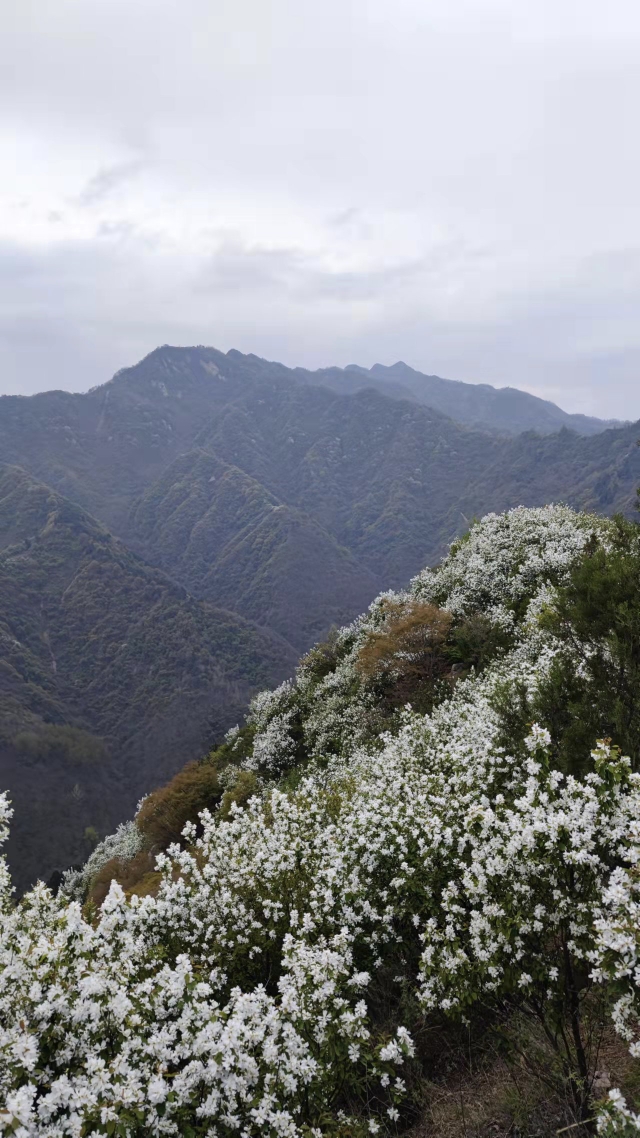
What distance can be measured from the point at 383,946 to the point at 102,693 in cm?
15955

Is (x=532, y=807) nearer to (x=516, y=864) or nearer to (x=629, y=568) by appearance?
(x=516, y=864)

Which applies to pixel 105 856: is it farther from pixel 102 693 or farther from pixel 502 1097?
pixel 102 693

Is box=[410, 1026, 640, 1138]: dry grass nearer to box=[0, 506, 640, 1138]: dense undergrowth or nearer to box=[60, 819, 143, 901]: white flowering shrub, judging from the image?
Answer: box=[0, 506, 640, 1138]: dense undergrowth

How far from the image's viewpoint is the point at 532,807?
21.6 ft

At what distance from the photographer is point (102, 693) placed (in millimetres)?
158250

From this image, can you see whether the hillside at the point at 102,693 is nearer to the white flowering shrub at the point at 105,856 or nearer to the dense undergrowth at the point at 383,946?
the white flowering shrub at the point at 105,856

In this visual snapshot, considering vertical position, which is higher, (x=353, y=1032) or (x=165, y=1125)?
(x=165, y=1125)

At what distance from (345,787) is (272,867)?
186 inches

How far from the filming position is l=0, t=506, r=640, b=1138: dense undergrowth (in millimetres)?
5719

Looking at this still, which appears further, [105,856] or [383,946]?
[105,856]

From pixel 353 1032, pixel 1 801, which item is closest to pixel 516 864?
pixel 353 1032

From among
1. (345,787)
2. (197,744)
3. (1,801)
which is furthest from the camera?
(197,744)

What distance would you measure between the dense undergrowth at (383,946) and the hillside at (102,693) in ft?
302

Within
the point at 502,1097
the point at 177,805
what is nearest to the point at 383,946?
the point at 502,1097
